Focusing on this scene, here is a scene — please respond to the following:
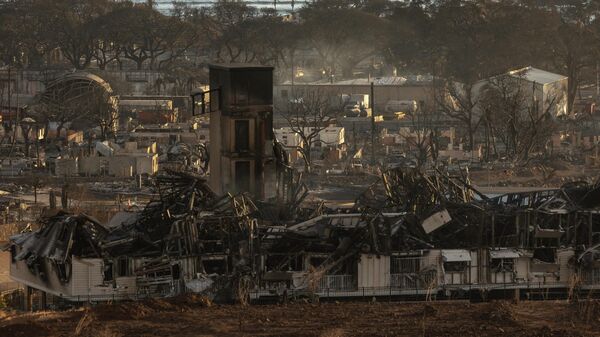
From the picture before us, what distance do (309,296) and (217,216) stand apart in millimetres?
1588

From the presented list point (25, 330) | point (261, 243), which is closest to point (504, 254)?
point (261, 243)

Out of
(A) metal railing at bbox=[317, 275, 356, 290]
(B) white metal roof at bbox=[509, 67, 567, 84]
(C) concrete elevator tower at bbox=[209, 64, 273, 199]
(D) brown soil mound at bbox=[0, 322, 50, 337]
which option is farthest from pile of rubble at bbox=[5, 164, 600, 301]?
(B) white metal roof at bbox=[509, 67, 567, 84]

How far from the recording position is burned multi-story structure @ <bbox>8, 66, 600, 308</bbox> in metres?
18.4

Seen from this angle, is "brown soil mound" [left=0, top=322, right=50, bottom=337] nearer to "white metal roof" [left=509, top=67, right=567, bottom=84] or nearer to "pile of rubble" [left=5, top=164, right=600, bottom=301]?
"pile of rubble" [left=5, top=164, right=600, bottom=301]

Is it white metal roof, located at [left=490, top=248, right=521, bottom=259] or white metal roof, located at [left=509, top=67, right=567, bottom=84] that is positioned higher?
white metal roof, located at [left=509, top=67, right=567, bottom=84]

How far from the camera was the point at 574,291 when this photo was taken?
18.5 m

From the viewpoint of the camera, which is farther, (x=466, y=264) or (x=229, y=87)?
(x=229, y=87)

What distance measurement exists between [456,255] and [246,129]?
4.32 m

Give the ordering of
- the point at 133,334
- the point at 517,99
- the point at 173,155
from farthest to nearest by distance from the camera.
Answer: the point at 517,99 → the point at 173,155 → the point at 133,334

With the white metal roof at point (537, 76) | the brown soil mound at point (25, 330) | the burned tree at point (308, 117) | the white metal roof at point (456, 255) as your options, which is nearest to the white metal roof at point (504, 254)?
the white metal roof at point (456, 255)

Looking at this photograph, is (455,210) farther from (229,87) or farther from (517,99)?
(517,99)

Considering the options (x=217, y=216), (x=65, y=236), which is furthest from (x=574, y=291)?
(x=65, y=236)

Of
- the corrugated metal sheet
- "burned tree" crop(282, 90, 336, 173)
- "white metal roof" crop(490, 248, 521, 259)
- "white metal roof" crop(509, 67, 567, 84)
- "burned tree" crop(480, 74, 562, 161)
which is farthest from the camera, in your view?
A: "white metal roof" crop(509, 67, 567, 84)

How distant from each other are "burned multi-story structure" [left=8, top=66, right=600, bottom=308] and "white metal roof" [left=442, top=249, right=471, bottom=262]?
0.01 metres
